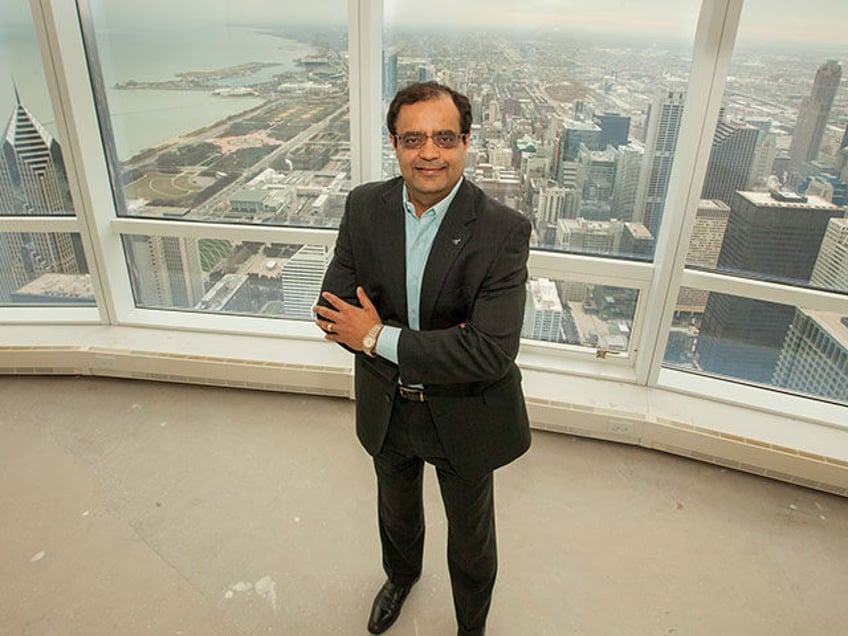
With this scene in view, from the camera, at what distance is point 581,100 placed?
8.74ft

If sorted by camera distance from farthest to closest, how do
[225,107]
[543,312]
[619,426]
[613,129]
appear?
[543,312], [225,107], [619,426], [613,129]

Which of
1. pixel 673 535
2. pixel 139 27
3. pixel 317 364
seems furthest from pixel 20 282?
pixel 673 535

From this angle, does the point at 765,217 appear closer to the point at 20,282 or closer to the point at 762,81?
the point at 762,81

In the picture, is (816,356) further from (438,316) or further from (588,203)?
(438,316)

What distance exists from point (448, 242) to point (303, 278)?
6.99 feet

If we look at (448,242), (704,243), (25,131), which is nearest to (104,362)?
(25,131)

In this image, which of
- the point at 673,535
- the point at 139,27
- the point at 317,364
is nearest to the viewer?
the point at 673,535

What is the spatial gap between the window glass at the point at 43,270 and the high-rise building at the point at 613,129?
2.96 meters

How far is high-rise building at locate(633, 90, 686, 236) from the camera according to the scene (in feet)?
8.38

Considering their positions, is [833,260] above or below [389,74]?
below

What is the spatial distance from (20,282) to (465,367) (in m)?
3.39

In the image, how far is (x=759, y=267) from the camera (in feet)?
8.72

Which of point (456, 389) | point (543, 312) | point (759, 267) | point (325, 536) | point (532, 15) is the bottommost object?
point (325, 536)

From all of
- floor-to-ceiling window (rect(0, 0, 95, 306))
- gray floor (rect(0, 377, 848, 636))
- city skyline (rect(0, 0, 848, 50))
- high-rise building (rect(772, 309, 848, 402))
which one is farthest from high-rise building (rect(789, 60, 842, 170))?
floor-to-ceiling window (rect(0, 0, 95, 306))
